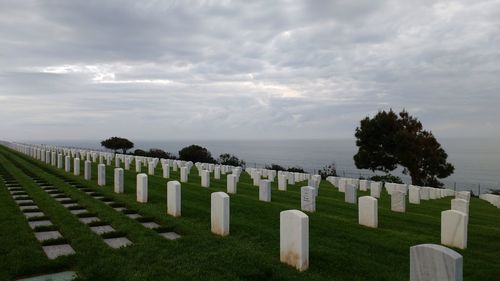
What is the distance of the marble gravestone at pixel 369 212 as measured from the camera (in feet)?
32.8

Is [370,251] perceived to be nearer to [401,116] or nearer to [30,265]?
[30,265]

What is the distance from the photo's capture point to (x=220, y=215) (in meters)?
8.19

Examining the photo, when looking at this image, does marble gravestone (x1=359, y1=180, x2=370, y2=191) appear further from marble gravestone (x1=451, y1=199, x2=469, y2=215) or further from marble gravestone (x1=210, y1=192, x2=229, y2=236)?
marble gravestone (x1=210, y1=192, x2=229, y2=236)

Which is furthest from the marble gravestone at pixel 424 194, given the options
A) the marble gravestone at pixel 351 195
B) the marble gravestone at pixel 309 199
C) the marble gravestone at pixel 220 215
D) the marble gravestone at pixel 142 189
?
the marble gravestone at pixel 220 215

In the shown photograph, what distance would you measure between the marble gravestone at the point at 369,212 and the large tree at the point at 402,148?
25.7 m

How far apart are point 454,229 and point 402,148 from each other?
27.0m

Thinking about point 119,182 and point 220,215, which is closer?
point 220,215

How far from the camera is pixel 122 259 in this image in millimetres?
6113

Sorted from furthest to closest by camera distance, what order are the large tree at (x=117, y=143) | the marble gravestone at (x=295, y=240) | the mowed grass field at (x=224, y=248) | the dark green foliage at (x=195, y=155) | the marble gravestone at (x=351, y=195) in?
the large tree at (x=117, y=143), the dark green foliage at (x=195, y=155), the marble gravestone at (x=351, y=195), the marble gravestone at (x=295, y=240), the mowed grass field at (x=224, y=248)

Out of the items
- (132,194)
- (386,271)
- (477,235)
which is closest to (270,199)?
(132,194)

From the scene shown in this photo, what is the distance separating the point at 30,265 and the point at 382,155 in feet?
110

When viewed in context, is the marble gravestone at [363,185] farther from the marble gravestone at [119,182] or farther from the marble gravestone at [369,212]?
the marble gravestone at [119,182]

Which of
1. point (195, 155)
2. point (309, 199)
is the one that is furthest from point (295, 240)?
point (195, 155)

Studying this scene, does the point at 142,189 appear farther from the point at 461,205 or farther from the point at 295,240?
the point at 461,205
